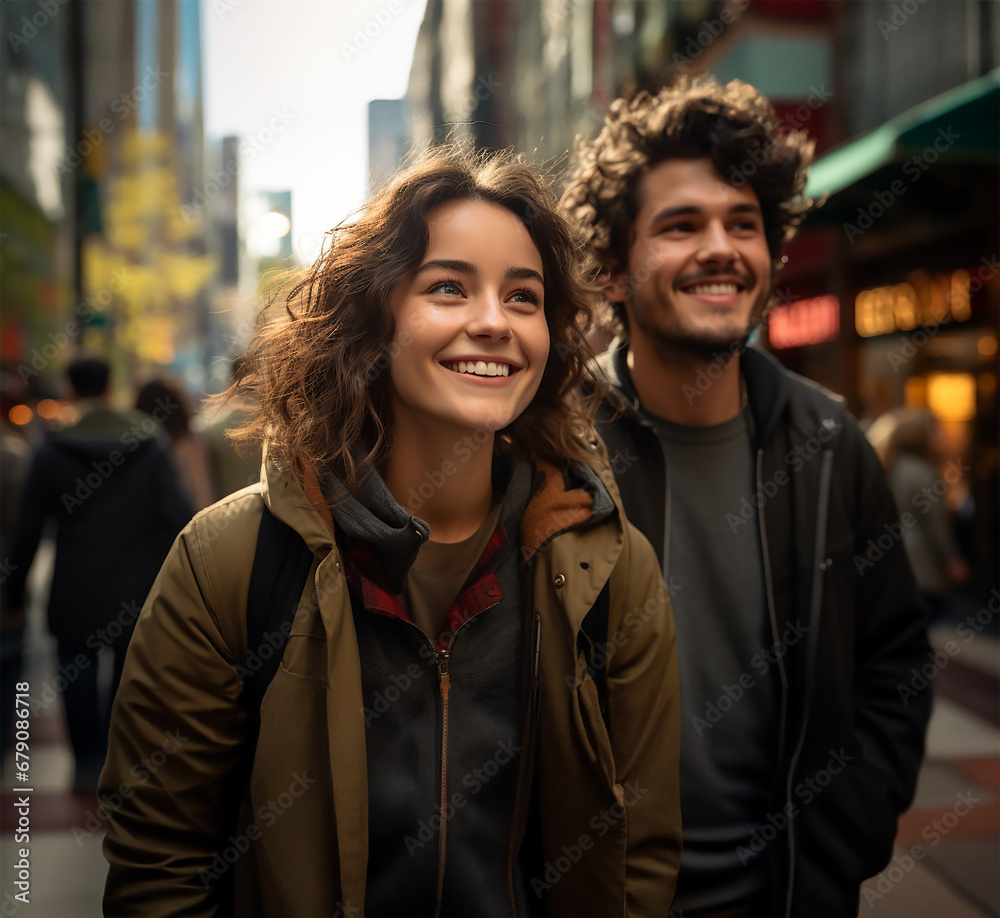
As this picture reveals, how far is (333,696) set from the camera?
1.54 meters

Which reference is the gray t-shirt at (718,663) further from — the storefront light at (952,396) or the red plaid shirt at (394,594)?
the storefront light at (952,396)

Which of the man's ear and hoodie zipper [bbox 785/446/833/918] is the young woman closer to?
hoodie zipper [bbox 785/446/833/918]

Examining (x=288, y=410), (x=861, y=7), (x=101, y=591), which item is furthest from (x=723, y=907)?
(x=861, y=7)

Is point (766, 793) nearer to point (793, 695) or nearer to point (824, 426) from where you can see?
point (793, 695)

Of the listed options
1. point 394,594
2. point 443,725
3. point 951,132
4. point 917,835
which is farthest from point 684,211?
point 951,132

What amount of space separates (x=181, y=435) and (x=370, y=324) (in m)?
4.55

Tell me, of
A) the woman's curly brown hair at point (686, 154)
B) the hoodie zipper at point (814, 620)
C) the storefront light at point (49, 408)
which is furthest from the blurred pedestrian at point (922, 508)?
the storefront light at point (49, 408)

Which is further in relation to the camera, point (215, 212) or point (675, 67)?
point (215, 212)

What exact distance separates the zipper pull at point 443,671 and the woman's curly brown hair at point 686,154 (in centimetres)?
119

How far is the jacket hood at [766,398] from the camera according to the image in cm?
223

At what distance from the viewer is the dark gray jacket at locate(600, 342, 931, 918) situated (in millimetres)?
2010

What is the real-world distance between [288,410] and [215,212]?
9776 cm

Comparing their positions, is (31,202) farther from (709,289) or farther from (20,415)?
(709,289)

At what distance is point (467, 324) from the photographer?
5.59 feet
